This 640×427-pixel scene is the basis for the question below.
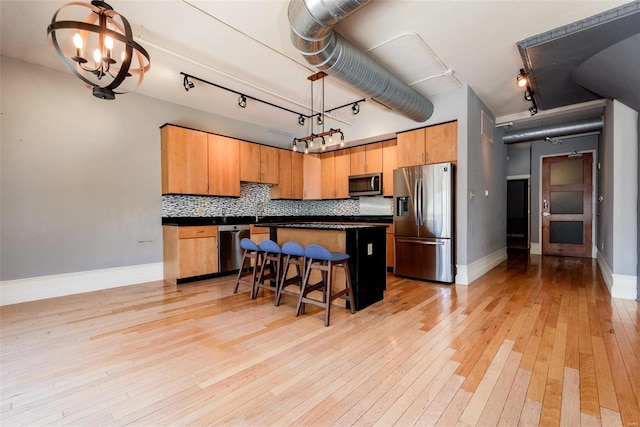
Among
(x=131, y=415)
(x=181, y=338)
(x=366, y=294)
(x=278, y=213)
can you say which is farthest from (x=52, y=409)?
(x=278, y=213)

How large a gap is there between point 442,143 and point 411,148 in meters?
0.50

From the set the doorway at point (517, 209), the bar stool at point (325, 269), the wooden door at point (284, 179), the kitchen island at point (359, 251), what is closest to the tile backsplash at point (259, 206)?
the wooden door at point (284, 179)

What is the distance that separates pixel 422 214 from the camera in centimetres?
439

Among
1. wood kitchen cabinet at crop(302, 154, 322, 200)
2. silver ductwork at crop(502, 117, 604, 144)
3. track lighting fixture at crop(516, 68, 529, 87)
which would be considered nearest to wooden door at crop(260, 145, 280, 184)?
wood kitchen cabinet at crop(302, 154, 322, 200)

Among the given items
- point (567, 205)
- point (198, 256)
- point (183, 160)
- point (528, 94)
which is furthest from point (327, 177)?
point (567, 205)

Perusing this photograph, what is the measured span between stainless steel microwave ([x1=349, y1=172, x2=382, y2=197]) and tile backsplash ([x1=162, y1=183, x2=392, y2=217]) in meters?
0.40

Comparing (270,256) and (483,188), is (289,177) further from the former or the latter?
(483,188)

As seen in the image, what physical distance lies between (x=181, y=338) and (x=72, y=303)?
81.0 inches

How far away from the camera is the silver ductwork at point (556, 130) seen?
16.5ft

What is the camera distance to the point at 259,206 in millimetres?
6129

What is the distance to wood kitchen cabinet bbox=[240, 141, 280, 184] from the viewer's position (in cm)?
546

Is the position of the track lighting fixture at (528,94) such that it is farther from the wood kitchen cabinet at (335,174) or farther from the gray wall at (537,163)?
the gray wall at (537,163)

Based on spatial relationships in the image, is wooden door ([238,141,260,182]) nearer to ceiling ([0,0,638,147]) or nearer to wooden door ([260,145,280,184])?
wooden door ([260,145,280,184])

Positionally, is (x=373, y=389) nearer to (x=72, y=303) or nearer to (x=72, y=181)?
(x=72, y=303)
